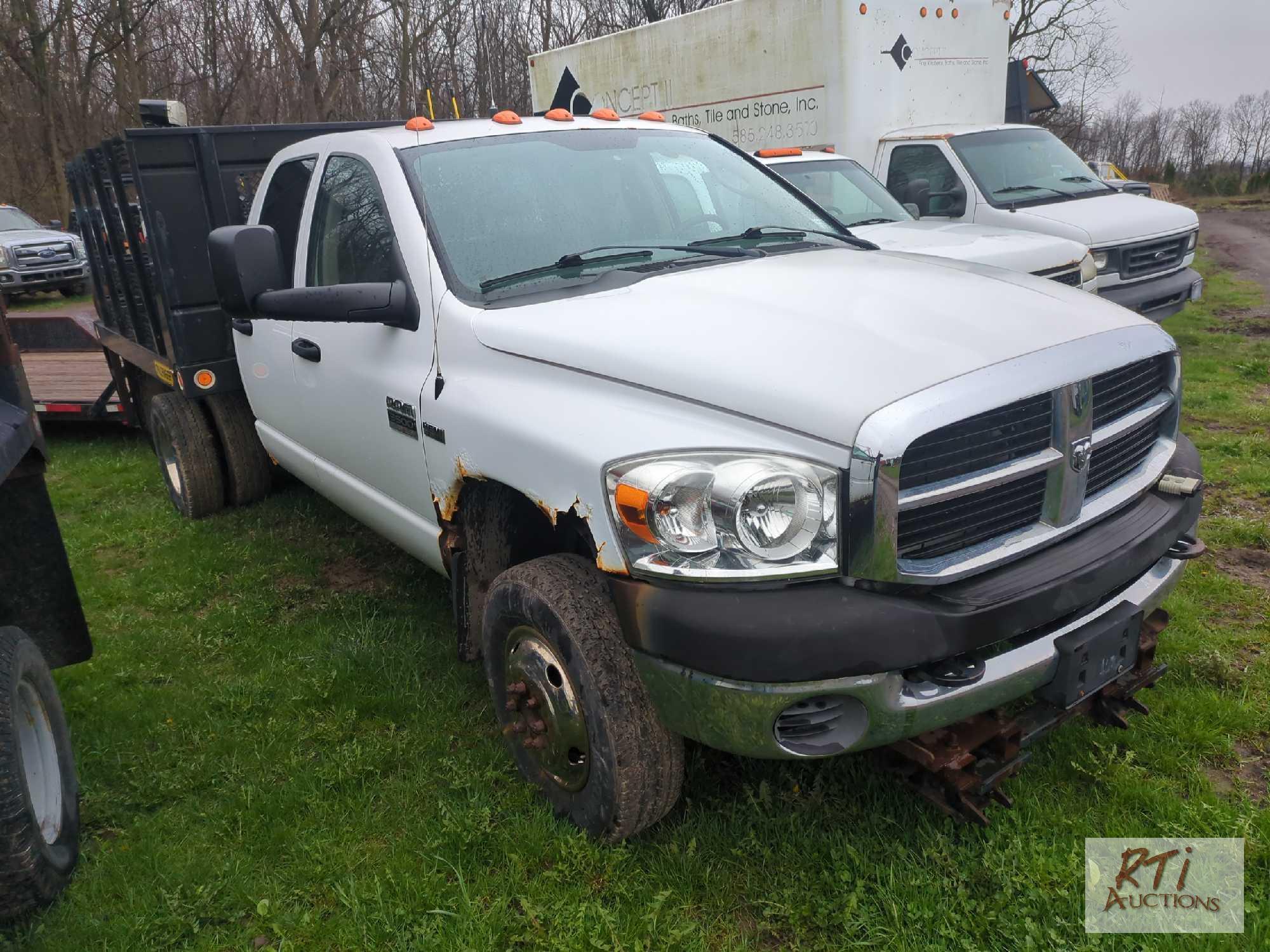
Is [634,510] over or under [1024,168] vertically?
under

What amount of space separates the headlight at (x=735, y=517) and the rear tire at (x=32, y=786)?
1.64 meters

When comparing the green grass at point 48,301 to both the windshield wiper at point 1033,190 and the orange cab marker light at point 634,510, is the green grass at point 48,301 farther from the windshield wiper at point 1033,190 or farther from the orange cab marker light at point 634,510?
the orange cab marker light at point 634,510

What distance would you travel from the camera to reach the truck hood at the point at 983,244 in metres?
6.44

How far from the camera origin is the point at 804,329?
2574 mm

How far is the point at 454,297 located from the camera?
3191mm

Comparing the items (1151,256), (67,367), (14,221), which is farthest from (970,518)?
(14,221)

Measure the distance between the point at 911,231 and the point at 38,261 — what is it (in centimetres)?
1760

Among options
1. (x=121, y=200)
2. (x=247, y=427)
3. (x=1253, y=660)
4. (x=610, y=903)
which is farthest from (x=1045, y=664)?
(x=121, y=200)

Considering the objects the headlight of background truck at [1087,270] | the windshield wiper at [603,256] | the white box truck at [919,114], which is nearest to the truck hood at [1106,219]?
the white box truck at [919,114]

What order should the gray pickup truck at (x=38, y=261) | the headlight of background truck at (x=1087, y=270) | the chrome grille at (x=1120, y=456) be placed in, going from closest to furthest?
1. the chrome grille at (x=1120, y=456)
2. the headlight of background truck at (x=1087, y=270)
3. the gray pickup truck at (x=38, y=261)

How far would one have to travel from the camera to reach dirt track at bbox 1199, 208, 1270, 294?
1609 centimetres

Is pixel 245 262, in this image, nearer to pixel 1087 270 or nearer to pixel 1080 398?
pixel 1080 398

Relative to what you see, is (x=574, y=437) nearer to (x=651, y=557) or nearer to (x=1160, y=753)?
(x=651, y=557)

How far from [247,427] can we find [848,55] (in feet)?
21.3
